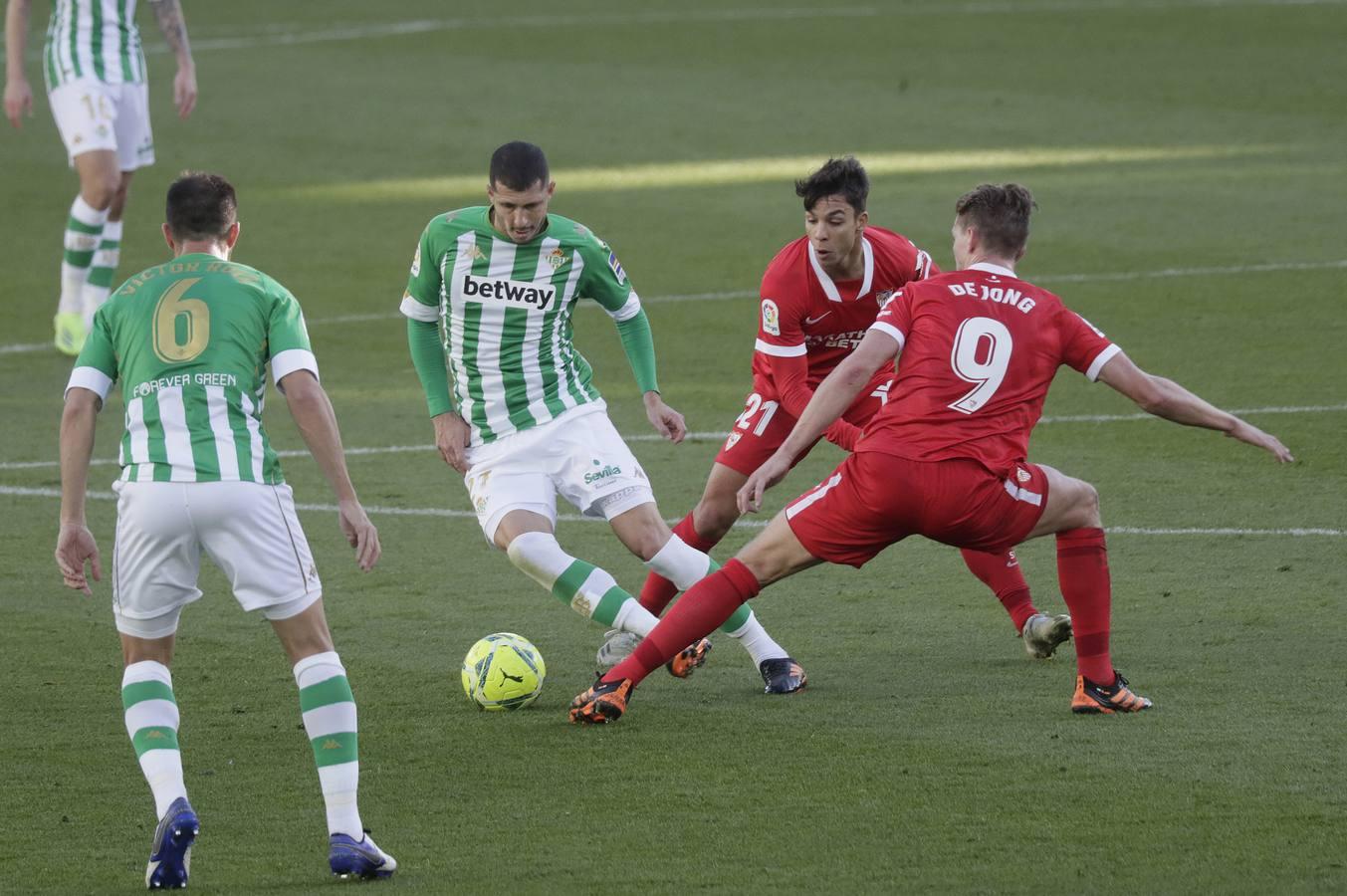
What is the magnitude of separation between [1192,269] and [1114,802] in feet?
30.1

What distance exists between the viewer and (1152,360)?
11664 millimetres

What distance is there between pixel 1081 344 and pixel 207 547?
260 centimetres

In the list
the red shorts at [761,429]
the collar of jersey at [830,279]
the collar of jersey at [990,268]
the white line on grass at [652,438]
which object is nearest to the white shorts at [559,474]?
the red shorts at [761,429]

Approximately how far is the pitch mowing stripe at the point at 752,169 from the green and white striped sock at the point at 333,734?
12901 mm

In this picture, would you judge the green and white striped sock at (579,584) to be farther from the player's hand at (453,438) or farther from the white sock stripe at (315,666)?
the white sock stripe at (315,666)

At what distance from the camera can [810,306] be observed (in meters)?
7.21

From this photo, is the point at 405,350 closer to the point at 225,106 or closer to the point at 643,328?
the point at 643,328

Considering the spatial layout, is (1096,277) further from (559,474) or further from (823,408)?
(823,408)

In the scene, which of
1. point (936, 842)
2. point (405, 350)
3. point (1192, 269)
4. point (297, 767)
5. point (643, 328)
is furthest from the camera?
point (1192, 269)

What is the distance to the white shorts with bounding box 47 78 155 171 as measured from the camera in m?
12.0

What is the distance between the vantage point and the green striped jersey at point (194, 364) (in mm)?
5043

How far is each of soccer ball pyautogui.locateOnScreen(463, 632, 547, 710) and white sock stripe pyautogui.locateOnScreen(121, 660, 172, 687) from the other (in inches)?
58.8

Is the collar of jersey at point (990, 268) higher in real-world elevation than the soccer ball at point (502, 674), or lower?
higher

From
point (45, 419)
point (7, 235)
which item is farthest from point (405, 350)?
point (7, 235)
